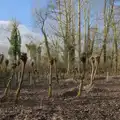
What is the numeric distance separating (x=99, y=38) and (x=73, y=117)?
29.7 meters

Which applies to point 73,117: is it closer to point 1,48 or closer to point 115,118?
point 115,118

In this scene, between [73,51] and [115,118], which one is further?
[73,51]

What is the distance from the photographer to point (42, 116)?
25.0 feet

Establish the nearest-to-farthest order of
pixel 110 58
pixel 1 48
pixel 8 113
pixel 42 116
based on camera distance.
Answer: pixel 42 116 < pixel 8 113 < pixel 110 58 < pixel 1 48

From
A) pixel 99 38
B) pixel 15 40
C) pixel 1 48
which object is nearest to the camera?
pixel 99 38

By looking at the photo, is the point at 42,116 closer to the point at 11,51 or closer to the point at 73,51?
the point at 73,51

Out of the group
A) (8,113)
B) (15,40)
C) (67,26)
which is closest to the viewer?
(8,113)

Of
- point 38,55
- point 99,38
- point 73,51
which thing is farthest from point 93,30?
point 38,55

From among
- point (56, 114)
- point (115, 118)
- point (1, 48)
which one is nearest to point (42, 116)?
point (56, 114)

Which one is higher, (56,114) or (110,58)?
(110,58)

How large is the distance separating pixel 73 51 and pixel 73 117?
1117 inches

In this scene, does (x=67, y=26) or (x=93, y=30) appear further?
(x=93, y=30)

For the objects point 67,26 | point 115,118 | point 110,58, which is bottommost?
point 115,118

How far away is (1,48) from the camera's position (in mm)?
51719
